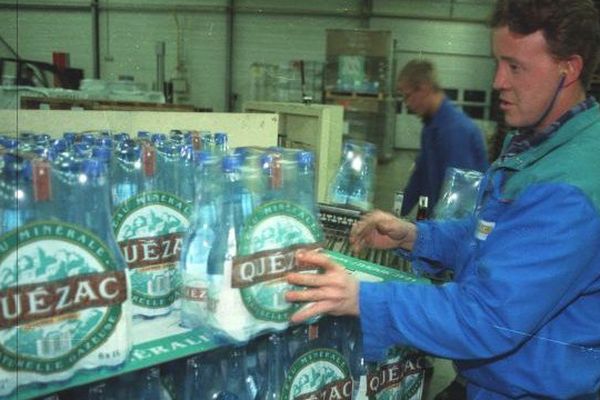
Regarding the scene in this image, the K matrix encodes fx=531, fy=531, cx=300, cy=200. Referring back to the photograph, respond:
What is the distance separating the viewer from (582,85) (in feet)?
3.94

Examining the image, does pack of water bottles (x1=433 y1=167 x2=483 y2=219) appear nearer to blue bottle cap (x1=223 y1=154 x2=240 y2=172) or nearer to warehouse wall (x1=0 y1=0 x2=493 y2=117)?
warehouse wall (x1=0 y1=0 x2=493 y2=117)

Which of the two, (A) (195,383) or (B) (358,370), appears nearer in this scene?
(A) (195,383)

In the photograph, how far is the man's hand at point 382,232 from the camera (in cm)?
154

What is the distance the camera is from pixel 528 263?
977mm

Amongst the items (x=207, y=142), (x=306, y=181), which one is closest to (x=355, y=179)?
(x=207, y=142)

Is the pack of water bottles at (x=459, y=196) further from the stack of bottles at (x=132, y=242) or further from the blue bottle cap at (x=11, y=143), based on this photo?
the blue bottle cap at (x=11, y=143)

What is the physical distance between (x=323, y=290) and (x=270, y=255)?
0.13 metres

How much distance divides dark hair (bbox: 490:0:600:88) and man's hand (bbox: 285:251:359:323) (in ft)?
2.12

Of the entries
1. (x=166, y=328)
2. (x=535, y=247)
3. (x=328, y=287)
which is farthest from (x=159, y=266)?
(x=535, y=247)

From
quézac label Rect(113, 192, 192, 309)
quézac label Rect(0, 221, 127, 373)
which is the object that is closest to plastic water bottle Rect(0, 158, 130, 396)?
quézac label Rect(0, 221, 127, 373)

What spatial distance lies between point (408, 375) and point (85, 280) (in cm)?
92

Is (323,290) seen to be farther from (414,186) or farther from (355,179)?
(414,186)

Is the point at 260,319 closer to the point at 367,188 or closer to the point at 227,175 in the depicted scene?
the point at 227,175

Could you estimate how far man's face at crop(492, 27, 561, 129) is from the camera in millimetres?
1129
